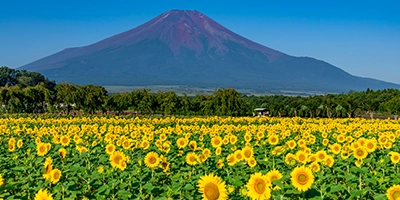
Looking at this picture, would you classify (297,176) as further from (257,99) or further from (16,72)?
(16,72)

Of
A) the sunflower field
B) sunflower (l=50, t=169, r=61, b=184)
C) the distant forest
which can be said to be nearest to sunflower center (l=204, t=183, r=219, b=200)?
the sunflower field

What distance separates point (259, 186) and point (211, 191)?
358 millimetres

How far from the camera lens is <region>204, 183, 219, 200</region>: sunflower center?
134 inches

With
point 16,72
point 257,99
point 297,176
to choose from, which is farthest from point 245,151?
point 16,72

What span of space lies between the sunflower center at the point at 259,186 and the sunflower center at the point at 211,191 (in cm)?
30

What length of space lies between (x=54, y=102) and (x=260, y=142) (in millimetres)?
41252

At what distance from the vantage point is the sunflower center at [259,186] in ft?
11.3

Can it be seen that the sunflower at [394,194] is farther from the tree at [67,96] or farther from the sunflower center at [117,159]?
the tree at [67,96]

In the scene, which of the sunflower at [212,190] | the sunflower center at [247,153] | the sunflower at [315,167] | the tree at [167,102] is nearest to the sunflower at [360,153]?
the sunflower at [315,167]

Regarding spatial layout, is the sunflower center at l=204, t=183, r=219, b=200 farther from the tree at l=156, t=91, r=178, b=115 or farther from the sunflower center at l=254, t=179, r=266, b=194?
the tree at l=156, t=91, r=178, b=115

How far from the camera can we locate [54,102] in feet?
157

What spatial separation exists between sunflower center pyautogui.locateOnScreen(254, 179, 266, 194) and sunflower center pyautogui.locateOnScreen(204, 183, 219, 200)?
0.97 ft

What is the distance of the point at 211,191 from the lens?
340 centimetres

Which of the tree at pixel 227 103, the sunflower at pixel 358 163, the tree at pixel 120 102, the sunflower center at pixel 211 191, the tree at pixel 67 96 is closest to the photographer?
the sunflower center at pixel 211 191
